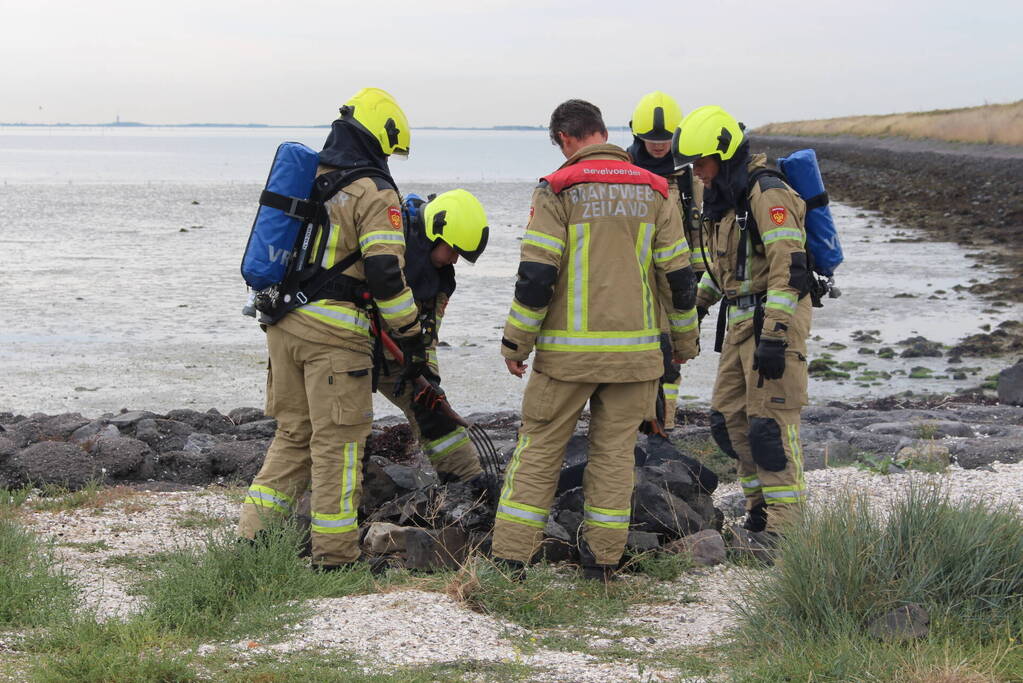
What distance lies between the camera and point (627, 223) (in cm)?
532

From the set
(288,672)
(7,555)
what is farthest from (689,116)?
(7,555)

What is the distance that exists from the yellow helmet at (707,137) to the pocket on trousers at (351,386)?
1.97 metres

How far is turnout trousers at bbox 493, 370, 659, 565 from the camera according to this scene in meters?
5.43

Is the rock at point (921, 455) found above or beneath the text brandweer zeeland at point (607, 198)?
beneath

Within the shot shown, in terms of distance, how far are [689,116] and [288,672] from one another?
3.48m

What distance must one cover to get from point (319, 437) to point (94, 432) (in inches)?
184

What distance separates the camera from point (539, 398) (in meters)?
5.41

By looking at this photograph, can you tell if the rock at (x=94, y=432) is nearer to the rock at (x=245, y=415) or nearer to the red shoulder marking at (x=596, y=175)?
the rock at (x=245, y=415)

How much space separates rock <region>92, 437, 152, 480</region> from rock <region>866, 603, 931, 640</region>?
5.75 metres

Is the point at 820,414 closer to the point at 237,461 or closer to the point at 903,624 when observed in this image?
the point at 237,461

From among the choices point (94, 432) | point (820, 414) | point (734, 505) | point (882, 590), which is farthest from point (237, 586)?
point (820, 414)

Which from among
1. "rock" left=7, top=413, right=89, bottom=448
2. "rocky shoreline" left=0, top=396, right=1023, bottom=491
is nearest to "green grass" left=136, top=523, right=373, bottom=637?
"rocky shoreline" left=0, top=396, right=1023, bottom=491

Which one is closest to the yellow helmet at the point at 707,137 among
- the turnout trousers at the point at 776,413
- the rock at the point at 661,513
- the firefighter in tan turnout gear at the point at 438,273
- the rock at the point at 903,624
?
the turnout trousers at the point at 776,413

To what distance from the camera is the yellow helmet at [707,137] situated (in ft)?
19.5
